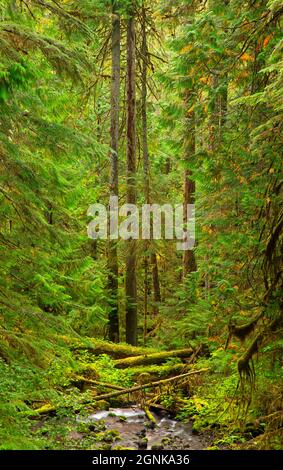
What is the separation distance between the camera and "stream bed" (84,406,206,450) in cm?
805

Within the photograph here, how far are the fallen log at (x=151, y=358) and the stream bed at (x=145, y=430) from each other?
2.31 metres

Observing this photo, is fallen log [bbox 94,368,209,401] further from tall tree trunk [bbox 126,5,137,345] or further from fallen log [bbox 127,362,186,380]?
tall tree trunk [bbox 126,5,137,345]

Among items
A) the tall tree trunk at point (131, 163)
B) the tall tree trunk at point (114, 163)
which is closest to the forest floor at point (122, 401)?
the tall tree trunk at point (114, 163)

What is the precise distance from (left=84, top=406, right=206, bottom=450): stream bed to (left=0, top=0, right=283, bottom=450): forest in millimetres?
41

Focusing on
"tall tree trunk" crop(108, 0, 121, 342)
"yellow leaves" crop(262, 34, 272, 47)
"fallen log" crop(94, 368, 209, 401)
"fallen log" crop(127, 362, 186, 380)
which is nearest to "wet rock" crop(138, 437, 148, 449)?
"fallen log" crop(94, 368, 209, 401)

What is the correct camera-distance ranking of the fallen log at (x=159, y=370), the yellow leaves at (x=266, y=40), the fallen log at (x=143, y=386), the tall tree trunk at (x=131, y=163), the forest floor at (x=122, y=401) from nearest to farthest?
1. the forest floor at (x=122, y=401)
2. the yellow leaves at (x=266, y=40)
3. the fallen log at (x=143, y=386)
4. the fallen log at (x=159, y=370)
5. the tall tree trunk at (x=131, y=163)

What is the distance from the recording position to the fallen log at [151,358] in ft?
40.9

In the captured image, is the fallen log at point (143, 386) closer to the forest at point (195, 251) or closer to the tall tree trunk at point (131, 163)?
the forest at point (195, 251)

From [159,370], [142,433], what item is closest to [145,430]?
[142,433]

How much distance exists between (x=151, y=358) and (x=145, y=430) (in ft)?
12.3

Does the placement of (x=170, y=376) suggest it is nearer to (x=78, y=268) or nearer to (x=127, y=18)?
(x=78, y=268)

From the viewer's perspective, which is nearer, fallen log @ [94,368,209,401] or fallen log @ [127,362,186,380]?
fallen log @ [94,368,209,401]
